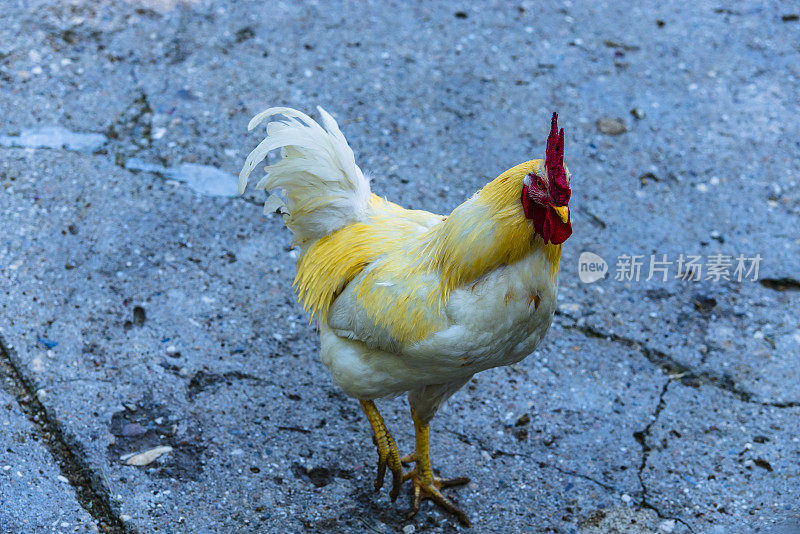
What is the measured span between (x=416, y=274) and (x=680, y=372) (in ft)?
6.57

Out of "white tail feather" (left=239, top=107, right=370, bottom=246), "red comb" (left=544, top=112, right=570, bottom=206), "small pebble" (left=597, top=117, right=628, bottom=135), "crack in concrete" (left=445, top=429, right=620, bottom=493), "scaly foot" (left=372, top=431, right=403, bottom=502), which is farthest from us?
"small pebble" (left=597, top=117, right=628, bottom=135)

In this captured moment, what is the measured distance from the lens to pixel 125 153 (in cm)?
510

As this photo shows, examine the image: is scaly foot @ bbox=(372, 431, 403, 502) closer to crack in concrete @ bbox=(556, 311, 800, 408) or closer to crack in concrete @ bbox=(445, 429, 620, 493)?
crack in concrete @ bbox=(445, 429, 620, 493)

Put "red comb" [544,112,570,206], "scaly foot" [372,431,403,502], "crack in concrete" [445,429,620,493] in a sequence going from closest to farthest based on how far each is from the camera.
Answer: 1. "red comb" [544,112,570,206]
2. "scaly foot" [372,431,403,502]
3. "crack in concrete" [445,429,620,493]

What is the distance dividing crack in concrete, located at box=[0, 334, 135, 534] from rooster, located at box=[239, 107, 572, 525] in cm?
115

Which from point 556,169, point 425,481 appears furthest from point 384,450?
point 556,169

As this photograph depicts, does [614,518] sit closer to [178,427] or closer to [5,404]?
[178,427]

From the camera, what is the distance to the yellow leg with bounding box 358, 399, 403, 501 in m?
3.53

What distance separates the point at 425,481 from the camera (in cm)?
366

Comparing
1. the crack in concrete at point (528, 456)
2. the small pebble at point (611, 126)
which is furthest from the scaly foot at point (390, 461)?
the small pebble at point (611, 126)

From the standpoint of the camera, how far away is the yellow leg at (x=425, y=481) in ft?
11.8

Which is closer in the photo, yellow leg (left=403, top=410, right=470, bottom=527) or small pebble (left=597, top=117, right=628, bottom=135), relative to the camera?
yellow leg (left=403, top=410, right=470, bottom=527)

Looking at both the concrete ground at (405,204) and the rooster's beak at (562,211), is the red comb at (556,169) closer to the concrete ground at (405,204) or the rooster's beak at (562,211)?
the rooster's beak at (562,211)

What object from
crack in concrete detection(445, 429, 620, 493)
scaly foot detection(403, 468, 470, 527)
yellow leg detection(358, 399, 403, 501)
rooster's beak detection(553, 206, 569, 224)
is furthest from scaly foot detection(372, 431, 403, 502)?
rooster's beak detection(553, 206, 569, 224)
